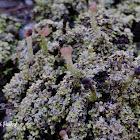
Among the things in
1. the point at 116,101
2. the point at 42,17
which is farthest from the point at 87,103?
the point at 42,17

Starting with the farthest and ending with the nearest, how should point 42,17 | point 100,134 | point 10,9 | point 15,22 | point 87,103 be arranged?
point 10,9 < point 15,22 < point 42,17 < point 87,103 < point 100,134

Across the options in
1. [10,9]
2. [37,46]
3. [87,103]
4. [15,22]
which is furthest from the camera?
[10,9]

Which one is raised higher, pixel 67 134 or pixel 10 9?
pixel 10 9

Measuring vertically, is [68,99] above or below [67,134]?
above

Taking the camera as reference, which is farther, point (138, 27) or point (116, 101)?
point (138, 27)

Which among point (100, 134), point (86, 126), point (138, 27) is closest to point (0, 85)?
point (86, 126)

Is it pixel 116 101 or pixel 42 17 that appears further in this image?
pixel 42 17

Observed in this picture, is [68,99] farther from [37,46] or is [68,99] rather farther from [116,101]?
[37,46]

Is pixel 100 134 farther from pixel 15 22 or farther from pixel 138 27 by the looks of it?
pixel 15 22

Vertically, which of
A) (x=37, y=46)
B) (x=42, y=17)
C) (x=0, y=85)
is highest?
(x=42, y=17)
